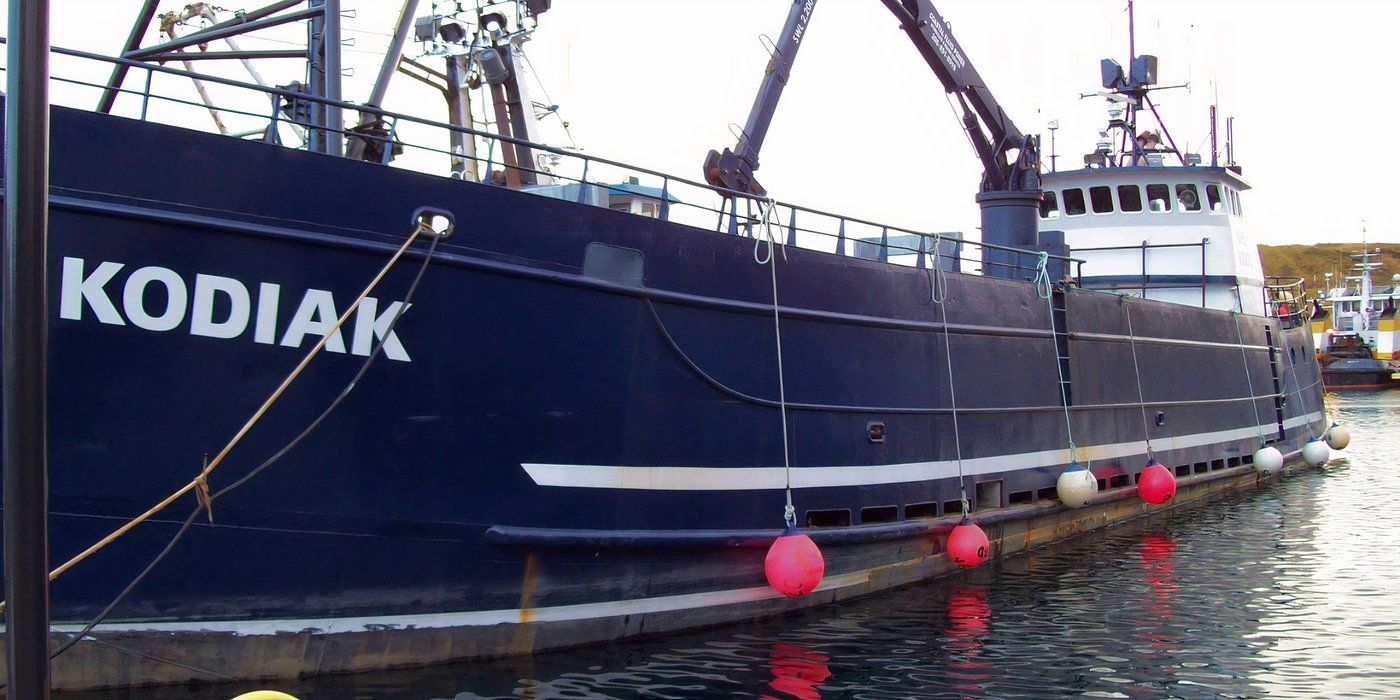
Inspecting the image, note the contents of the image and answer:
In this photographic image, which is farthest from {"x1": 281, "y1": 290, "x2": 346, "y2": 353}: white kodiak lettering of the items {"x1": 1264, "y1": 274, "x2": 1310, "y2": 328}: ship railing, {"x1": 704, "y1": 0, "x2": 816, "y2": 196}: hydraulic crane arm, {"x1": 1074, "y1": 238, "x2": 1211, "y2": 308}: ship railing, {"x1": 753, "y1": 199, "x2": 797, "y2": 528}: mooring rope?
{"x1": 1264, "y1": 274, "x2": 1310, "y2": 328}: ship railing

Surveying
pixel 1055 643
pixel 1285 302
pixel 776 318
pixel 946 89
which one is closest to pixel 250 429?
pixel 776 318

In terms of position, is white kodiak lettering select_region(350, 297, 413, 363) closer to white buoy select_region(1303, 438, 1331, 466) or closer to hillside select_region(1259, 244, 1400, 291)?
white buoy select_region(1303, 438, 1331, 466)

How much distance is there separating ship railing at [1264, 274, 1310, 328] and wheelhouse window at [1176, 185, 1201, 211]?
2176mm

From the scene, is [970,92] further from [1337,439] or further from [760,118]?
[1337,439]

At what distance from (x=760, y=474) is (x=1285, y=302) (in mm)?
14337

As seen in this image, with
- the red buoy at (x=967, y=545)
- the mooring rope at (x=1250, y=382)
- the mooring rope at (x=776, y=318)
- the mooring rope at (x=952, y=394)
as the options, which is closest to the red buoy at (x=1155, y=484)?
the mooring rope at (x=952, y=394)

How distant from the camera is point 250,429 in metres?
5.37

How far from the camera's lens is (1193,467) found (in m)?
13.4

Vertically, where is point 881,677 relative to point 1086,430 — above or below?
below

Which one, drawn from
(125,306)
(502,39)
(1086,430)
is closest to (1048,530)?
(1086,430)

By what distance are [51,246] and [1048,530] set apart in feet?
27.9

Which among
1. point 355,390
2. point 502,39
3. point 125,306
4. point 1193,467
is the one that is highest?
point 502,39

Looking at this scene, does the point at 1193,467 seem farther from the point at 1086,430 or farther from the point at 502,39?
the point at 502,39

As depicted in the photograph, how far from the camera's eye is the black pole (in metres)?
2.40
